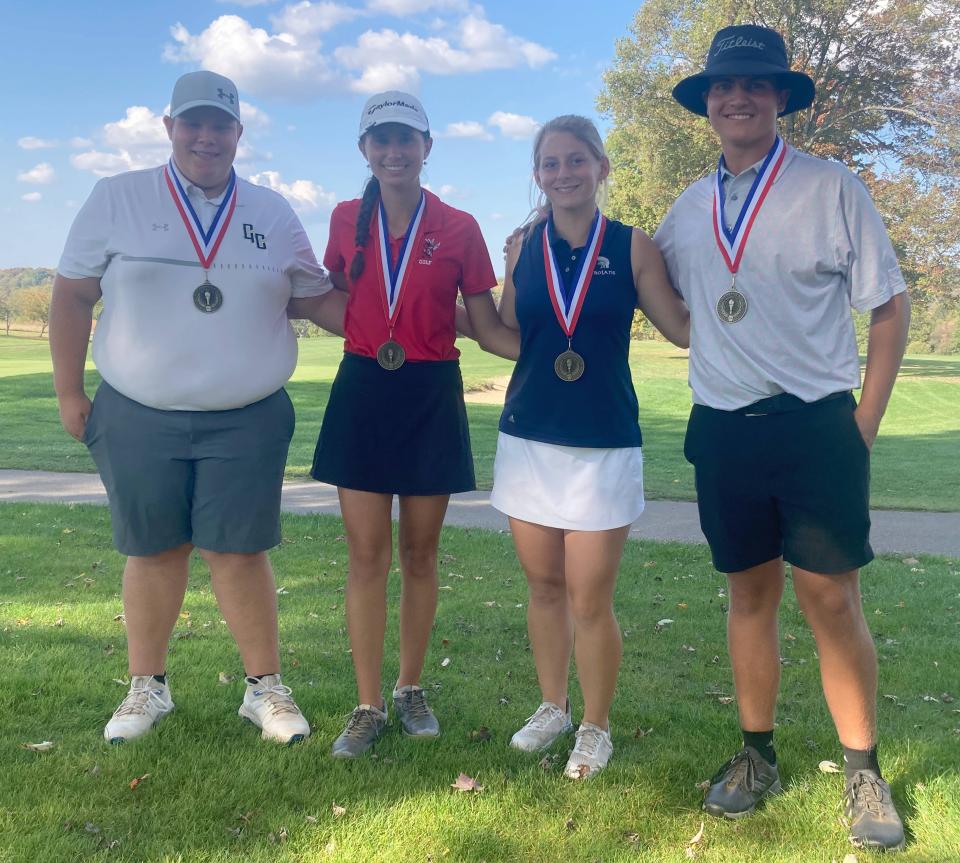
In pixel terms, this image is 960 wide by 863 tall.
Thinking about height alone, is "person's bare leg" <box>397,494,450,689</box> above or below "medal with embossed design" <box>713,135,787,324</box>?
below

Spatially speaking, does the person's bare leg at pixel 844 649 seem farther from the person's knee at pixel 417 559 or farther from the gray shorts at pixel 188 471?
the gray shorts at pixel 188 471

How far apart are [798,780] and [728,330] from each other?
175 centimetres

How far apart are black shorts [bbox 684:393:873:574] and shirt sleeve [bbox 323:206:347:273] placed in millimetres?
1619

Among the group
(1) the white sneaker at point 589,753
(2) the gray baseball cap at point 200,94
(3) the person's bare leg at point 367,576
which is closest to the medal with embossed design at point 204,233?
(2) the gray baseball cap at point 200,94

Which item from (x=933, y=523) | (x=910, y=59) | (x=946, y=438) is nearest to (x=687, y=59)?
Answer: (x=910, y=59)

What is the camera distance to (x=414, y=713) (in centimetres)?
408

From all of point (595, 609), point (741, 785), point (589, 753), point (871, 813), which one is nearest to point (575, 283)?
point (595, 609)

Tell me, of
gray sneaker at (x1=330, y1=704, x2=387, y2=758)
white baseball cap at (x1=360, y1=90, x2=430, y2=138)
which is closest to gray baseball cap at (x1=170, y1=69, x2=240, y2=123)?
white baseball cap at (x1=360, y1=90, x2=430, y2=138)

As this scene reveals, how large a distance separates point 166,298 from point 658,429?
17.9m

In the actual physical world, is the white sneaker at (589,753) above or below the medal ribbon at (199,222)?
below

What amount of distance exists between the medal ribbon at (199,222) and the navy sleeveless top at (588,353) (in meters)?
1.20

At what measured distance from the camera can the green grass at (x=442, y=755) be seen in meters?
3.12

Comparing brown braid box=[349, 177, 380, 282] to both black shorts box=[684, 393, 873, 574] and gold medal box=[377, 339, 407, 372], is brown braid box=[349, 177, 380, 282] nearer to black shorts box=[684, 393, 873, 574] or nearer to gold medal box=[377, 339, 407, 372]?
gold medal box=[377, 339, 407, 372]

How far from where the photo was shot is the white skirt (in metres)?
3.54
